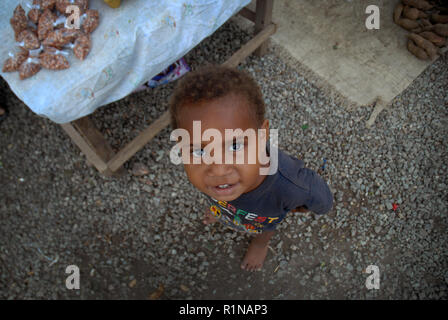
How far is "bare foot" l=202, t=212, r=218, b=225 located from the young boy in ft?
2.60

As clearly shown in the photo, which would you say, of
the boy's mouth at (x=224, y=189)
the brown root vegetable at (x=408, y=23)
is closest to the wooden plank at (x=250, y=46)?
the brown root vegetable at (x=408, y=23)

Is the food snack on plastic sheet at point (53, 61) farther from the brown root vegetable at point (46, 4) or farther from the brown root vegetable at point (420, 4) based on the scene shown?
the brown root vegetable at point (420, 4)

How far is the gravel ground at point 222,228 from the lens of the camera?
2.15 meters

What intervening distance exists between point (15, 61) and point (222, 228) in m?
1.64

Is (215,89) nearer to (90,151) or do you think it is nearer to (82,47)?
(82,47)

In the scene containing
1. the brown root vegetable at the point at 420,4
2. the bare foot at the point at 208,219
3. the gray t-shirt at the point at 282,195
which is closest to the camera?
the gray t-shirt at the point at 282,195

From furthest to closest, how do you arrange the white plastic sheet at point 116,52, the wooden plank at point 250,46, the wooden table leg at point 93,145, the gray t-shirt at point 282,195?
the wooden plank at point 250,46 → the wooden table leg at point 93,145 → the white plastic sheet at point 116,52 → the gray t-shirt at point 282,195

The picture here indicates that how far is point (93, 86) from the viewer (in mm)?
1706

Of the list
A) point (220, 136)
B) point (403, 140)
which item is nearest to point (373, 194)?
point (403, 140)

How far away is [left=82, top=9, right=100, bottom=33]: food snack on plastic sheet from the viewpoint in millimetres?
1765

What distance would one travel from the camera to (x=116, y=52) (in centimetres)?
171

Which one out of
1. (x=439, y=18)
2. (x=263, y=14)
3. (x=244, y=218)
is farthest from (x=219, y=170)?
(x=439, y=18)

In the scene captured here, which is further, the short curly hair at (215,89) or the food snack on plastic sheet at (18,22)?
the food snack on plastic sheet at (18,22)

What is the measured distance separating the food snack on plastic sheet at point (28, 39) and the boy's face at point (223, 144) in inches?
49.1
